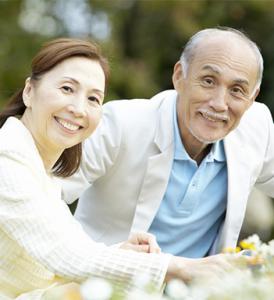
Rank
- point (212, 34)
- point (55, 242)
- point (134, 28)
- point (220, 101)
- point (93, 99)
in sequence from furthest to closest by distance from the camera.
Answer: point (134, 28)
point (212, 34)
point (220, 101)
point (93, 99)
point (55, 242)

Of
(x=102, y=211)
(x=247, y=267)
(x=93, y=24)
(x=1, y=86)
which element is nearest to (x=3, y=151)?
(x=247, y=267)

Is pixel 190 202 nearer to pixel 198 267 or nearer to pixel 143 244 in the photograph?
pixel 143 244

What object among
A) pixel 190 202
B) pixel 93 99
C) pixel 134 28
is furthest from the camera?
pixel 134 28

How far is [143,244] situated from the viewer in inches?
121

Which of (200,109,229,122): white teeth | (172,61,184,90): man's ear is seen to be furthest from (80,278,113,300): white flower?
(172,61,184,90): man's ear

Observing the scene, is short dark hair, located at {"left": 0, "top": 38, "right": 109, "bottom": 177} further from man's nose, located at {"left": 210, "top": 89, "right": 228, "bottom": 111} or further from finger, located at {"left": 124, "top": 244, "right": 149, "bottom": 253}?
man's nose, located at {"left": 210, "top": 89, "right": 228, "bottom": 111}

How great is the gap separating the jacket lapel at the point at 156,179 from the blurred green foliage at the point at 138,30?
36.2 ft

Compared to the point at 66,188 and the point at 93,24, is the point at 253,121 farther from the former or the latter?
the point at 93,24

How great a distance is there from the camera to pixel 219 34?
4.12m

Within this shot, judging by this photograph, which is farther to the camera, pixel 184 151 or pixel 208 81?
pixel 184 151

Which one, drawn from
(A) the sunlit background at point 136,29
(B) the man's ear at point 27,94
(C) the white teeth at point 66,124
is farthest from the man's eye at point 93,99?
(A) the sunlit background at point 136,29

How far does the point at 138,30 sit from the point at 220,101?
14755 mm

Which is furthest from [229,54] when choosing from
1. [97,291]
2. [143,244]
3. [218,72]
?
[97,291]

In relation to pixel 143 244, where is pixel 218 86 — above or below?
above
